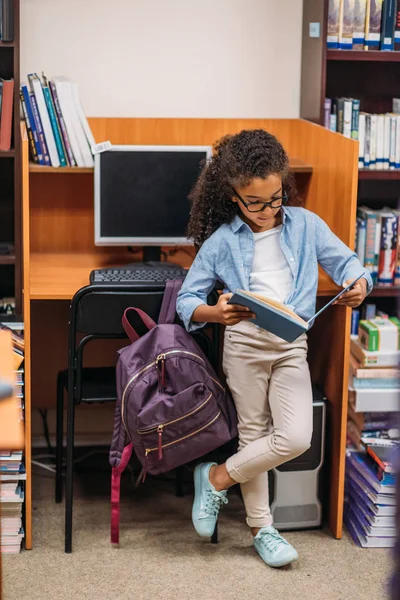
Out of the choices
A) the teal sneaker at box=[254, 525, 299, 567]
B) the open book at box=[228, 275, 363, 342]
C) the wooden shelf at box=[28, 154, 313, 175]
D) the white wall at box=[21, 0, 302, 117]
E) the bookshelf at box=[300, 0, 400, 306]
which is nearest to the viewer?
the open book at box=[228, 275, 363, 342]

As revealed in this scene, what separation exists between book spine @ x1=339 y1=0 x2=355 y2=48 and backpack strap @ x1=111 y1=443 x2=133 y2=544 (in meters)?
1.48

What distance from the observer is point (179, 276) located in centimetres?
284

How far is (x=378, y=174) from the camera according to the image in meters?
3.18

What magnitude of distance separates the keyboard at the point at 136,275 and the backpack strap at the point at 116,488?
0.47 metres

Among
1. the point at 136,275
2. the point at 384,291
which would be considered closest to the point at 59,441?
the point at 136,275

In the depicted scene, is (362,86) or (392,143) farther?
(362,86)

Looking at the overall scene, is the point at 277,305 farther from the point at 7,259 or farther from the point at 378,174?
the point at 7,259

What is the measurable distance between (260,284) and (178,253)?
76 cm

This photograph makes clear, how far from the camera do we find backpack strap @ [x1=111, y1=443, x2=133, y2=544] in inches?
109

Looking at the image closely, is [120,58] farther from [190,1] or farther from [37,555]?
[37,555]

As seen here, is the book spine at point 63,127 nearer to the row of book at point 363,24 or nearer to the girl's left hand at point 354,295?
the row of book at point 363,24

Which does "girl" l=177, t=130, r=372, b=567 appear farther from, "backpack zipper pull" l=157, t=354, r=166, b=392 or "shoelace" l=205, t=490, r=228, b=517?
"backpack zipper pull" l=157, t=354, r=166, b=392

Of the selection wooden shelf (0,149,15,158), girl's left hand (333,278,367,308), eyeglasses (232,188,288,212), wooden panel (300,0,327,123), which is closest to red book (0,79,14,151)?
wooden shelf (0,149,15,158)

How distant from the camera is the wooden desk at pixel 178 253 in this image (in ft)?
9.36
